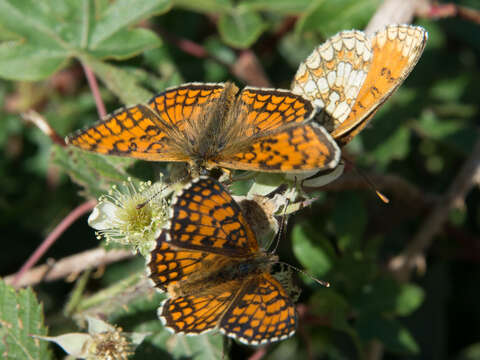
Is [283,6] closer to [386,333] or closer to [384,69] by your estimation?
[384,69]

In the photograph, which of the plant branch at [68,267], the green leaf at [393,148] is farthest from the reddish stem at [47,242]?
the green leaf at [393,148]

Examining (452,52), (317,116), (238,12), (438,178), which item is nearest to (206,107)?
(317,116)

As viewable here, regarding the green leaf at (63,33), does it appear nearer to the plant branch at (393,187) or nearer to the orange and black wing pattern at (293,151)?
the orange and black wing pattern at (293,151)

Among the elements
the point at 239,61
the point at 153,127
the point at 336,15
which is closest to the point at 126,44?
the point at 153,127

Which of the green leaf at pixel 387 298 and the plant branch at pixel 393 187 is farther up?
the plant branch at pixel 393 187

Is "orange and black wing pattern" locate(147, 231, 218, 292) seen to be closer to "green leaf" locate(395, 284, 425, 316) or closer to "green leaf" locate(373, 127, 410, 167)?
"green leaf" locate(395, 284, 425, 316)

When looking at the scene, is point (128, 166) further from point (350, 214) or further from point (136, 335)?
point (350, 214)
